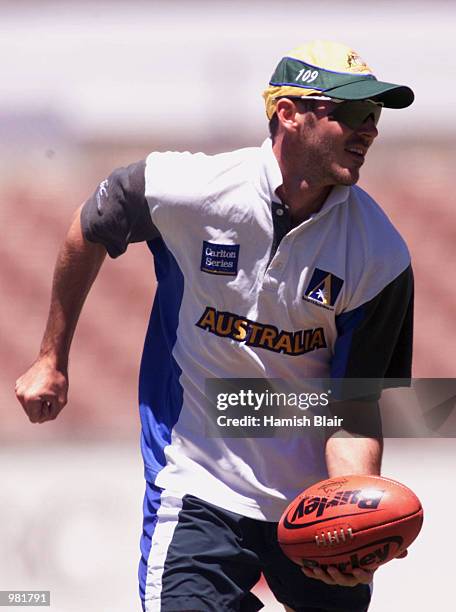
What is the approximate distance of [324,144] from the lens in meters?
3.39

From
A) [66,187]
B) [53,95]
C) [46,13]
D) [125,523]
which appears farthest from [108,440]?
[46,13]

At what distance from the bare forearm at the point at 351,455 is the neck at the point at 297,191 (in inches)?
23.2

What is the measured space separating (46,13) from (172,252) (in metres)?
6.24

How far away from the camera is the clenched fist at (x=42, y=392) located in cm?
357

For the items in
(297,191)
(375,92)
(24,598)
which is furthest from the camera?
(24,598)

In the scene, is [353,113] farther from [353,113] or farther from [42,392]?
[42,392]

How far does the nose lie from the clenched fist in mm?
1051

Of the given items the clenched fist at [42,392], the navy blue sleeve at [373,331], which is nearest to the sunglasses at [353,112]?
the navy blue sleeve at [373,331]

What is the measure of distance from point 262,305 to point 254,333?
0.08m

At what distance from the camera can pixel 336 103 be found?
3389mm

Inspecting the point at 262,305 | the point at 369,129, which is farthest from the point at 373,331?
the point at 369,129

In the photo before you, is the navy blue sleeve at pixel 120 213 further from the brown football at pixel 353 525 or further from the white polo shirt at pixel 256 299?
the brown football at pixel 353 525

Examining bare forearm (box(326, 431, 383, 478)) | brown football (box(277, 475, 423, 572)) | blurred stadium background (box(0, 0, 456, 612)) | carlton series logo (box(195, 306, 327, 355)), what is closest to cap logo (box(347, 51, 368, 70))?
carlton series logo (box(195, 306, 327, 355))

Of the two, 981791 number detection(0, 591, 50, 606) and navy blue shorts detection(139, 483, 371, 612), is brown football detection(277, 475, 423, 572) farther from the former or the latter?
981791 number detection(0, 591, 50, 606)
